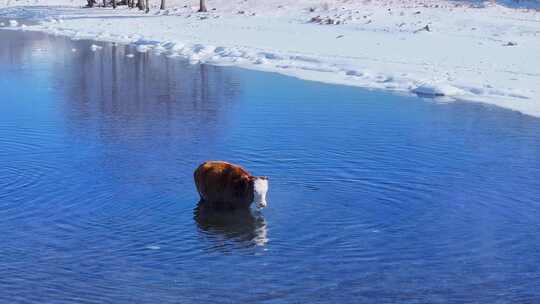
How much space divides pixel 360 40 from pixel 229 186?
22525mm

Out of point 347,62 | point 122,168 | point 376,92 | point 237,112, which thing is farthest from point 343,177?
point 347,62

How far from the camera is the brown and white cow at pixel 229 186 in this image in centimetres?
958

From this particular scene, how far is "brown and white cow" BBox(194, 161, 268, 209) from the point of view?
9578mm

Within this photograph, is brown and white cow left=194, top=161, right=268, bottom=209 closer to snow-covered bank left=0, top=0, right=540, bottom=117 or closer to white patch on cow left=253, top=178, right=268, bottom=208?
white patch on cow left=253, top=178, right=268, bottom=208

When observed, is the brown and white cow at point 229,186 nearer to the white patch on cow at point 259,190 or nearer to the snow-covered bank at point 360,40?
the white patch on cow at point 259,190

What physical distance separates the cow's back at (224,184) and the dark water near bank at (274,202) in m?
0.22

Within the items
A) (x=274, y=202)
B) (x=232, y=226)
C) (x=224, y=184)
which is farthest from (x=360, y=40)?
(x=232, y=226)

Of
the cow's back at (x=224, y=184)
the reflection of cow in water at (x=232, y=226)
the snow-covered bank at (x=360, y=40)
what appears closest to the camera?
the reflection of cow in water at (x=232, y=226)

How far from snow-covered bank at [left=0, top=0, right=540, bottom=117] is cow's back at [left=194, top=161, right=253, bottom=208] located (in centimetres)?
913

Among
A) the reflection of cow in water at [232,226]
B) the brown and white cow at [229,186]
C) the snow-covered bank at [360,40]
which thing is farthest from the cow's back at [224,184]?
the snow-covered bank at [360,40]

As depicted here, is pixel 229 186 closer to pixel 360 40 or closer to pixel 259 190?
pixel 259 190

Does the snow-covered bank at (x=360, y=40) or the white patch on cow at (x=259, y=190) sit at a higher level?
the white patch on cow at (x=259, y=190)

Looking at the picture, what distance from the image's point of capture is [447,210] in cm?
1020

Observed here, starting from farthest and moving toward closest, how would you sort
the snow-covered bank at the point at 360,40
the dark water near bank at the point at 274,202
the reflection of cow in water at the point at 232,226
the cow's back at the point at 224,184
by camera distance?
the snow-covered bank at the point at 360,40
the cow's back at the point at 224,184
the reflection of cow in water at the point at 232,226
the dark water near bank at the point at 274,202
